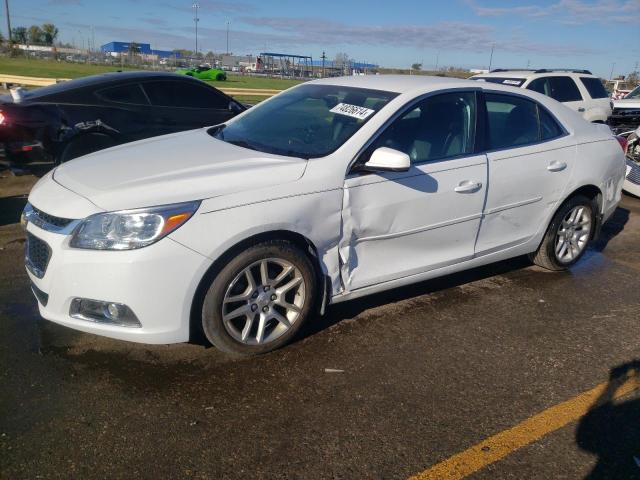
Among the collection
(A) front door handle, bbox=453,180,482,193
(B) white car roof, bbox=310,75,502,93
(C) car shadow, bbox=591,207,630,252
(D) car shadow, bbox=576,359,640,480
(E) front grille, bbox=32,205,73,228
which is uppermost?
(B) white car roof, bbox=310,75,502,93

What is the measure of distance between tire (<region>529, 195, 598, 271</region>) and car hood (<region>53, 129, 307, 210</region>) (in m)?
2.57

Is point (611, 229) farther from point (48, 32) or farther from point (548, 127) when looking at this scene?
point (48, 32)

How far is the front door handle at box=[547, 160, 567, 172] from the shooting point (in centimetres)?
441

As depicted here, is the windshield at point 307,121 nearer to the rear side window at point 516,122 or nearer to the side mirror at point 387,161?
the side mirror at point 387,161

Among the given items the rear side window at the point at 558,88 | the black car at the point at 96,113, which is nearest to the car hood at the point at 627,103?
the rear side window at the point at 558,88

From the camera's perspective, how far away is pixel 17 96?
6.30 m

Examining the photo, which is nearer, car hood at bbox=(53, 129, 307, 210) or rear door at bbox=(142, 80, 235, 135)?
car hood at bbox=(53, 129, 307, 210)

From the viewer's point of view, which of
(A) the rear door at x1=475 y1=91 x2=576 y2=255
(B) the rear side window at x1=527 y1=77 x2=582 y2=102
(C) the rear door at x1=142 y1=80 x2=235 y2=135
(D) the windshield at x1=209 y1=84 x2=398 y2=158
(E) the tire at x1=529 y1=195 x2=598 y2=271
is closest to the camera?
(D) the windshield at x1=209 y1=84 x2=398 y2=158

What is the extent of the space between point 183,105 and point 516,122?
4.55 metres

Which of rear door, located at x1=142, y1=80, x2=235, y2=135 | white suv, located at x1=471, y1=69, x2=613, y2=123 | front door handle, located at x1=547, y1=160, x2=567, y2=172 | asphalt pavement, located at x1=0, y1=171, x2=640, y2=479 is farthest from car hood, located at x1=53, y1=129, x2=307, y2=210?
white suv, located at x1=471, y1=69, x2=613, y2=123

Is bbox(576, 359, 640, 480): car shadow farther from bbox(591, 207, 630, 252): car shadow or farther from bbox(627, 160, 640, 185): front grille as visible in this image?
bbox(627, 160, 640, 185): front grille

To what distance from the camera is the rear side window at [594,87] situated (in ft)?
36.5

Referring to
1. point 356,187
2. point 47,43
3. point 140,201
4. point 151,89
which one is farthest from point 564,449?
point 47,43

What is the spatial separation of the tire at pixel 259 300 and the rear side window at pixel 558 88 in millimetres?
8351
